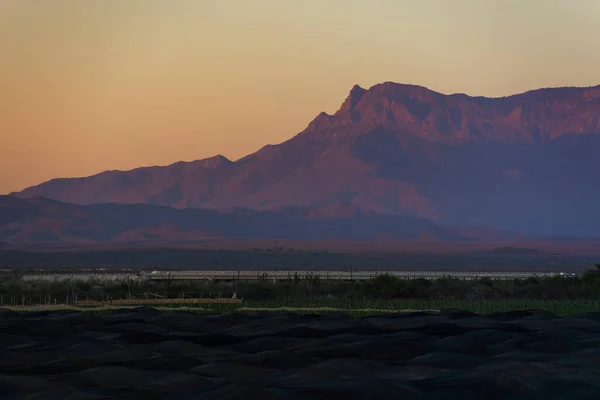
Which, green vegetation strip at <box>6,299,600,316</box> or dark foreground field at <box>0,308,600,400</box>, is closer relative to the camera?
dark foreground field at <box>0,308,600,400</box>

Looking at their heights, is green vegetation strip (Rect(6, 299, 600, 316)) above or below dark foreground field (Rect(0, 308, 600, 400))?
above

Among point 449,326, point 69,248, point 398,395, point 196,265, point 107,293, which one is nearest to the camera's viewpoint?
point 398,395

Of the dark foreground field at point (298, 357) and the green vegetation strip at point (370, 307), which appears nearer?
the dark foreground field at point (298, 357)

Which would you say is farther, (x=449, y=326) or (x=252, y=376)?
(x=449, y=326)

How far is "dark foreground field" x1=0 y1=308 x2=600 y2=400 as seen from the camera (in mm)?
17406

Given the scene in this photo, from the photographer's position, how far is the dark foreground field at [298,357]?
57.1 feet

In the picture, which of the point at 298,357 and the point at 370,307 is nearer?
the point at 298,357

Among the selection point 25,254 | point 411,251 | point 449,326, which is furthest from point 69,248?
point 449,326

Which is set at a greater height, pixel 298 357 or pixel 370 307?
pixel 370 307

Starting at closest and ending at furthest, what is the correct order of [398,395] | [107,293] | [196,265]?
[398,395] < [107,293] < [196,265]

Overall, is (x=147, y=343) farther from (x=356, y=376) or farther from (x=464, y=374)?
(x=464, y=374)

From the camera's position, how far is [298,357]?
2155cm

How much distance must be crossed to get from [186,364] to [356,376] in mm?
3715

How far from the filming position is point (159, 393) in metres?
17.4
